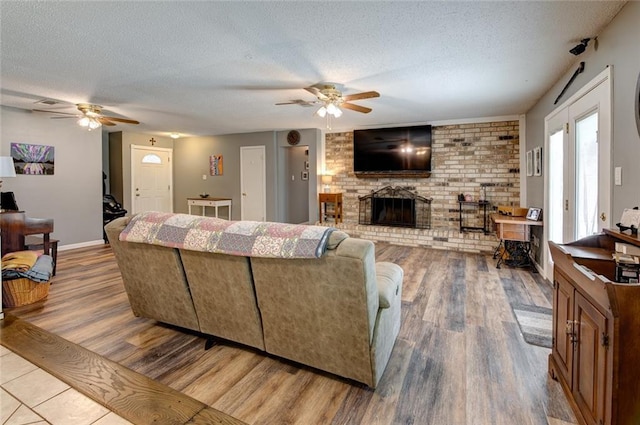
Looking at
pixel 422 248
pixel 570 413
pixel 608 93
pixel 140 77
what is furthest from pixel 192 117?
pixel 570 413

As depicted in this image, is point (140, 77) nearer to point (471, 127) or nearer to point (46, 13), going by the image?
point (46, 13)

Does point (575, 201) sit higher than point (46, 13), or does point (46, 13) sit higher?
point (46, 13)

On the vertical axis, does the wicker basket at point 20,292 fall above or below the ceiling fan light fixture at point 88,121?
below

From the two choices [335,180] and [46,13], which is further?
[335,180]

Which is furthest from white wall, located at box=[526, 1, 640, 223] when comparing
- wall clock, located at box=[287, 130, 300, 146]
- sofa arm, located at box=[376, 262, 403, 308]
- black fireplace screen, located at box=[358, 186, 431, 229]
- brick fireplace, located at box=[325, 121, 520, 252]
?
wall clock, located at box=[287, 130, 300, 146]

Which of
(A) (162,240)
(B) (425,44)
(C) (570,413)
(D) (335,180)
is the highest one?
(B) (425,44)

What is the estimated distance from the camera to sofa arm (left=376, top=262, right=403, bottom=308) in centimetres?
182

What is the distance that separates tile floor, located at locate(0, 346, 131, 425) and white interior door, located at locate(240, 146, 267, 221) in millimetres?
5593

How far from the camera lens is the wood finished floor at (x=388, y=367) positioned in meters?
1.65

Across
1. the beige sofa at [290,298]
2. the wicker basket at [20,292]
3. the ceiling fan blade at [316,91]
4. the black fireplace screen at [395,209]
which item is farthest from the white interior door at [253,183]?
the beige sofa at [290,298]

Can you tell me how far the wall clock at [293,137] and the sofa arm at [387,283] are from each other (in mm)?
5051

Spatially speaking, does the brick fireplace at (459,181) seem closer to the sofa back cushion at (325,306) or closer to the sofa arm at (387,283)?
the sofa arm at (387,283)

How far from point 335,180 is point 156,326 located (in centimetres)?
491

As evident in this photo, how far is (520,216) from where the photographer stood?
464 cm
